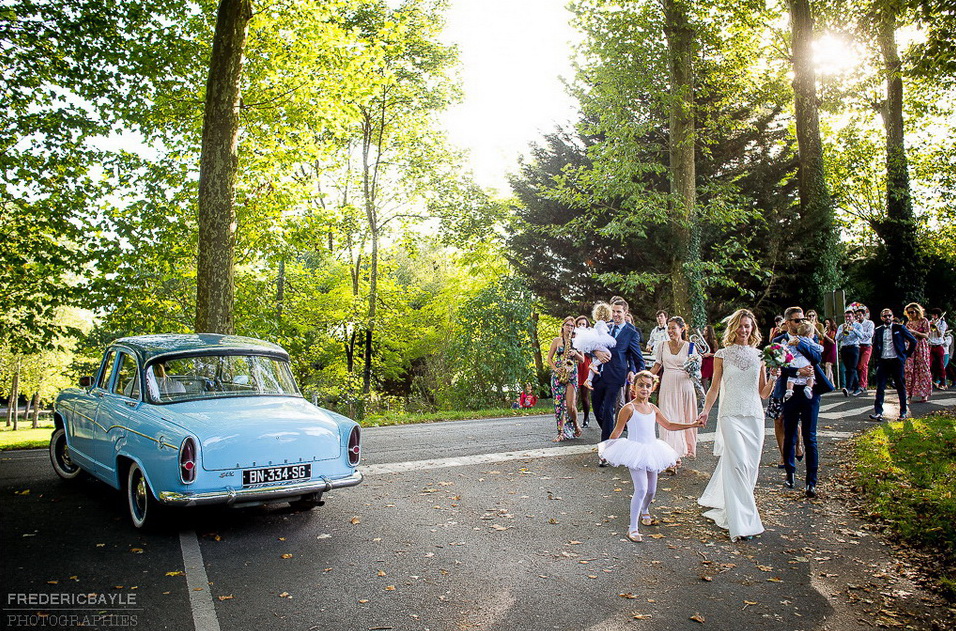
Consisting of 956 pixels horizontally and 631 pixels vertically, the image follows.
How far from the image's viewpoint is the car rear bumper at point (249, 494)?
596 cm

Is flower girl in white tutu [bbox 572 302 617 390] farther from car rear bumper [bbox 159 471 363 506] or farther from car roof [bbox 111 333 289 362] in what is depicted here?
car rear bumper [bbox 159 471 363 506]

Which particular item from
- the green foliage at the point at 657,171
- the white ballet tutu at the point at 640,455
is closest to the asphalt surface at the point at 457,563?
the white ballet tutu at the point at 640,455

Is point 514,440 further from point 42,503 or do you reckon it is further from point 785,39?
point 785,39

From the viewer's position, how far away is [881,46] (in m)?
26.5

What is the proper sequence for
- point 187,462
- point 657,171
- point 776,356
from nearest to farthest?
point 187,462 < point 776,356 < point 657,171

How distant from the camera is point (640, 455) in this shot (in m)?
6.58

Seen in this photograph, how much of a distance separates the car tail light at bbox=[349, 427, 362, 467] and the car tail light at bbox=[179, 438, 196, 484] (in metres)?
1.57

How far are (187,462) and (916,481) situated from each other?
26.5ft

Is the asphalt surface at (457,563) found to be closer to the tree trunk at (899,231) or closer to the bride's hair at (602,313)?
the bride's hair at (602,313)

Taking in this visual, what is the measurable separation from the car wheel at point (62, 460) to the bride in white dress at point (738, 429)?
776 centimetres

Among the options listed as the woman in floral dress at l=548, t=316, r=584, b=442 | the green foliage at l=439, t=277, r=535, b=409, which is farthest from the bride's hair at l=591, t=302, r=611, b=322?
the green foliage at l=439, t=277, r=535, b=409

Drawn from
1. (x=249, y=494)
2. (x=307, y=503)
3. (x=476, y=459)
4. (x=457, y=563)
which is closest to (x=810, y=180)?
(x=476, y=459)

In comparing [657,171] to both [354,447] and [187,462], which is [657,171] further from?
[187,462]

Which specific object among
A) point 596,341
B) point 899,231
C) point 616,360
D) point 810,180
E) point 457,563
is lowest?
point 457,563
